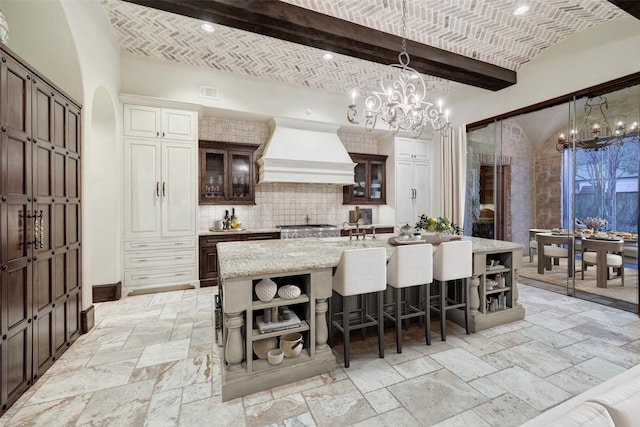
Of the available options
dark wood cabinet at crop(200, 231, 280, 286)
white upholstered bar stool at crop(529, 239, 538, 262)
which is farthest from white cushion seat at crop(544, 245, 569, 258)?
dark wood cabinet at crop(200, 231, 280, 286)

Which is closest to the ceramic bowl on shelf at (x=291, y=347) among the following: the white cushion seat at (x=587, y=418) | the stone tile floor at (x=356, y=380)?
the stone tile floor at (x=356, y=380)

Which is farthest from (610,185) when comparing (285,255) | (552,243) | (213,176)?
(213,176)

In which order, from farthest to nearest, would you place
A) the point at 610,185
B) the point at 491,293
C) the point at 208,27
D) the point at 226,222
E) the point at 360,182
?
1. the point at 360,182
2. the point at 226,222
3. the point at 610,185
4. the point at 208,27
5. the point at 491,293

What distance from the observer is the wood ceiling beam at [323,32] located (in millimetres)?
2762

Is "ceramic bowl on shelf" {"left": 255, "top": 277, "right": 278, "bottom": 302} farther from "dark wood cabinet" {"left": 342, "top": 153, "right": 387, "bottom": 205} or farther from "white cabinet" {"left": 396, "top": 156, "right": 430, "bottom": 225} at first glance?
"white cabinet" {"left": 396, "top": 156, "right": 430, "bottom": 225}

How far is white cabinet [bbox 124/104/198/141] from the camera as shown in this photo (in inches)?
154

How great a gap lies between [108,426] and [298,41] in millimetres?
3827

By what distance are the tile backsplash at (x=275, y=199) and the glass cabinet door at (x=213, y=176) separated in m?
0.31

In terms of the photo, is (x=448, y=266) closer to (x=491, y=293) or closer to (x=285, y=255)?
(x=491, y=293)

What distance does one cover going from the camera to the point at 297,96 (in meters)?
4.90

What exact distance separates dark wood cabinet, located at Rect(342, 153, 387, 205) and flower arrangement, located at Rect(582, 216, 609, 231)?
3177mm

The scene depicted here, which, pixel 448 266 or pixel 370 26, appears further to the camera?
pixel 370 26

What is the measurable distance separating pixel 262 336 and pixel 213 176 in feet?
11.2

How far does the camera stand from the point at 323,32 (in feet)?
10.3
